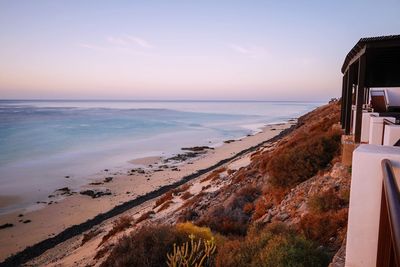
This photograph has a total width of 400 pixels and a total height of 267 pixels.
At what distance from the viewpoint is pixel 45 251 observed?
12.5 metres

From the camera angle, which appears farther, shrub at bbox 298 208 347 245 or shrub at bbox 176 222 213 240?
shrub at bbox 176 222 213 240

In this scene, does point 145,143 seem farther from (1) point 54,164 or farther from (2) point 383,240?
(2) point 383,240

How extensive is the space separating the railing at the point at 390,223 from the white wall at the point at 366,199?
0.33ft

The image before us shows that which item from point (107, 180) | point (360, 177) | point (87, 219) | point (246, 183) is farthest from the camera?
point (107, 180)

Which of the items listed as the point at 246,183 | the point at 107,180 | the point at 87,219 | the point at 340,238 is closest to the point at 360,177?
the point at 340,238

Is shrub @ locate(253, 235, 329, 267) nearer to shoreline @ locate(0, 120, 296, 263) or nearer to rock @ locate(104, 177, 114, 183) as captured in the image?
shoreline @ locate(0, 120, 296, 263)

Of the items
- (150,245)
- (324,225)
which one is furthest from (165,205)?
(324,225)

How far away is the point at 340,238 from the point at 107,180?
2025 centimetres

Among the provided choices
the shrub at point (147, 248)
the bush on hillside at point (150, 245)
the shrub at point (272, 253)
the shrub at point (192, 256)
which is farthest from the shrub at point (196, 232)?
the shrub at point (272, 253)

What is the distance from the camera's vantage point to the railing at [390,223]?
1.13 metres

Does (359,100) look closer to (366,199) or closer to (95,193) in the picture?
(366,199)

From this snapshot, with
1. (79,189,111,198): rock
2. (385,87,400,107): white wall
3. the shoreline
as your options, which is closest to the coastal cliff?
the shoreline

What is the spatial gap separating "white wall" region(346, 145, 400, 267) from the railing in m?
0.10

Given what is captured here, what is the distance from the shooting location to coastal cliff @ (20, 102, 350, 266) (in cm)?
528
